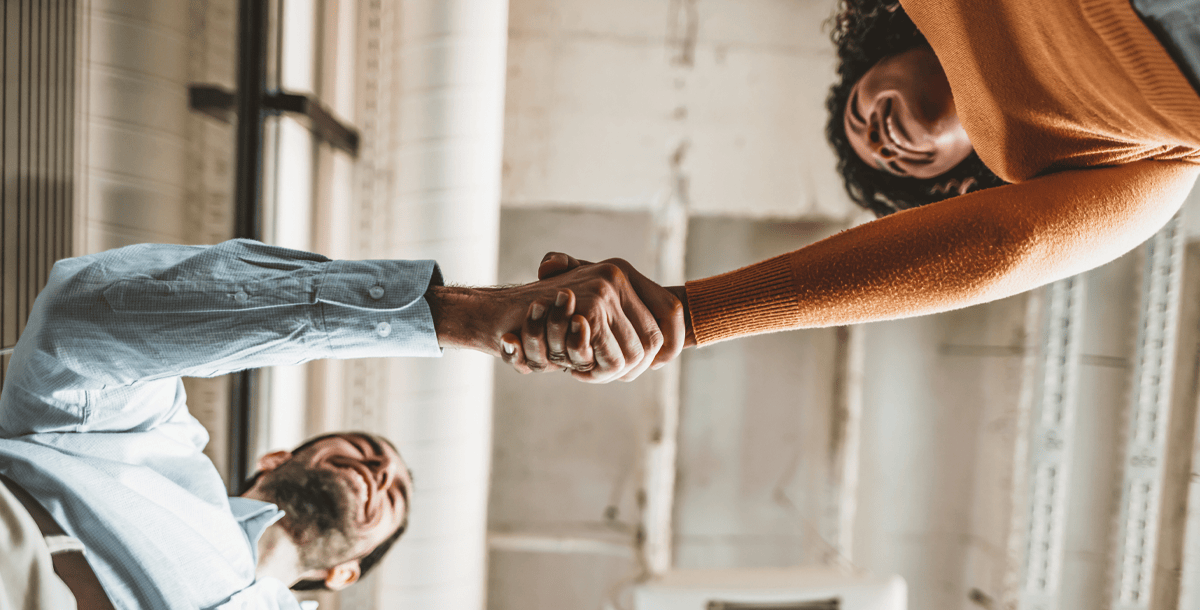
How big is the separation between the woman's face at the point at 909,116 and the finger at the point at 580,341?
748mm

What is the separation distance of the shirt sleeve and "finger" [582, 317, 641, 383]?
0.20 meters

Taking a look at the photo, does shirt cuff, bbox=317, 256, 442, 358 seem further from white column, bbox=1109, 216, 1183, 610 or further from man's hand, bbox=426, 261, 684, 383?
white column, bbox=1109, 216, 1183, 610

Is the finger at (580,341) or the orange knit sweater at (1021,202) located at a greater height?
the orange knit sweater at (1021,202)

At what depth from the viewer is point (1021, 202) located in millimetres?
708

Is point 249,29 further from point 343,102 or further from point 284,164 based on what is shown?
point 343,102

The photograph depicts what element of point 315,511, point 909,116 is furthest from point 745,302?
point 315,511

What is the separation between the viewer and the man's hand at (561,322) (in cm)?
78

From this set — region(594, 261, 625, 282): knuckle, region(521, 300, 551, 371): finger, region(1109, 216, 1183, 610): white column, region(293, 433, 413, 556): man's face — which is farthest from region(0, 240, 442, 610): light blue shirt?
region(1109, 216, 1183, 610): white column

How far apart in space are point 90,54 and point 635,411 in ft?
7.59

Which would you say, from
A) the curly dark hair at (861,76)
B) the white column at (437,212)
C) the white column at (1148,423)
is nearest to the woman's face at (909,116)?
the curly dark hair at (861,76)

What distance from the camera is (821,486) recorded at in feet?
9.76

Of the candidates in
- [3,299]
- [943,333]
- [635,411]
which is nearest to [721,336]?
[3,299]

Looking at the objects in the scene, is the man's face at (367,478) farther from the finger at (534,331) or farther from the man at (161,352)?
the finger at (534,331)

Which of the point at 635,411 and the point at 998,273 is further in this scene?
the point at 635,411
